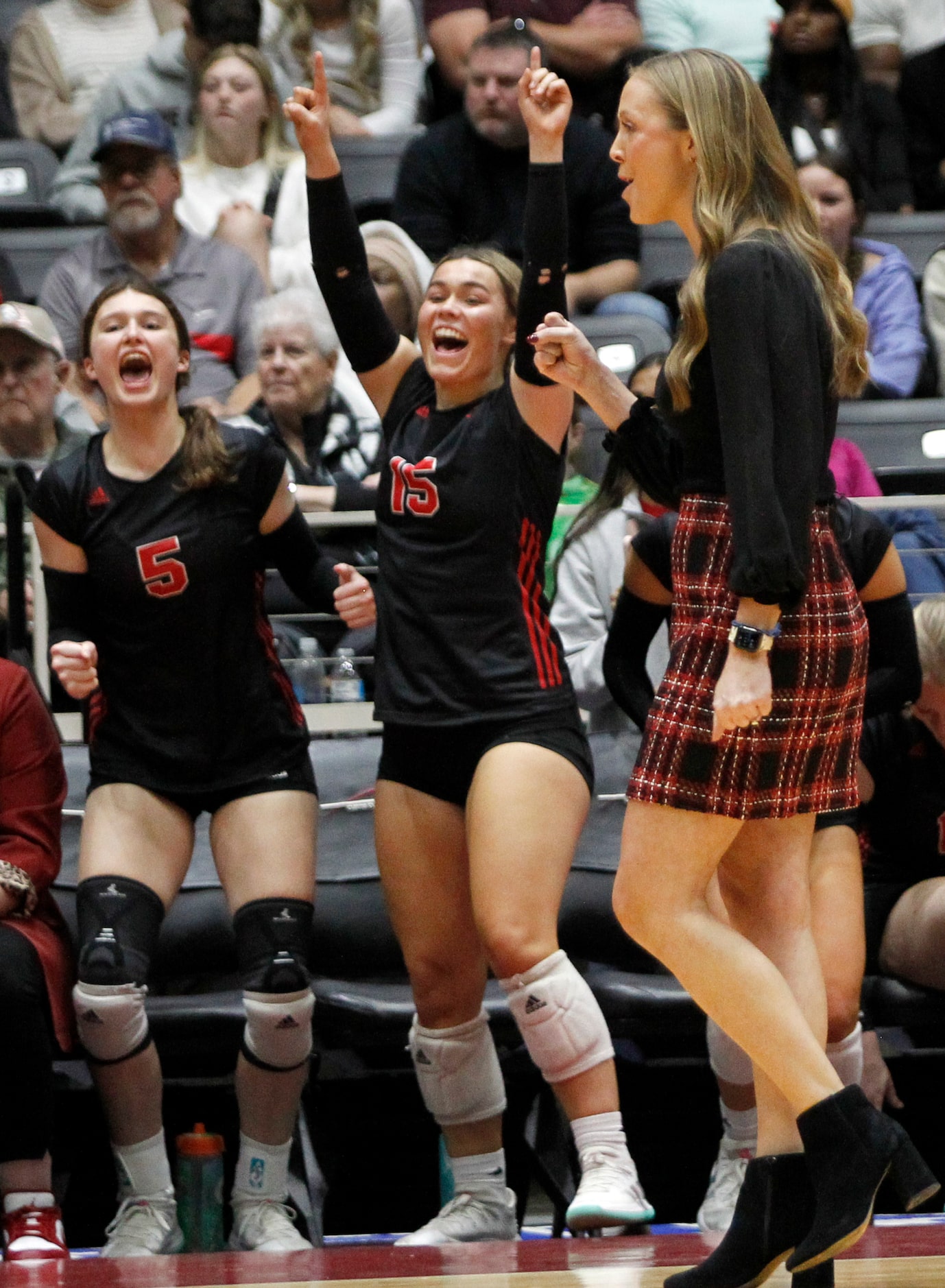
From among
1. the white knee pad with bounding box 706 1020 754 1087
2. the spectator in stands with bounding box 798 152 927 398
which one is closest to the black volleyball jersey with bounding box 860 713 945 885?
the white knee pad with bounding box 706 1020 754 1087

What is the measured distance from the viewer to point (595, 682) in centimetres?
Answer: 427

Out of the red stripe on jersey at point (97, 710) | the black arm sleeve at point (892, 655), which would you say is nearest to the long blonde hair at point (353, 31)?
the red stripe on jersey at point (97, 710)

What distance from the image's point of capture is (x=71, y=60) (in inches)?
277

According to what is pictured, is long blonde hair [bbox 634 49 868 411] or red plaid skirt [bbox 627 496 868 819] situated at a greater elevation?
long blonde hair [bbox 634 49 868 411]

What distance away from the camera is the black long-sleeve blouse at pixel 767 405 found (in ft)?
7.21

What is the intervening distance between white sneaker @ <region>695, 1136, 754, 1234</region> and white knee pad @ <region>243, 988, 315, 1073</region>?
768 mm

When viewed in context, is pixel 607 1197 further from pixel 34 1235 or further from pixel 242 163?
pixel 242 163

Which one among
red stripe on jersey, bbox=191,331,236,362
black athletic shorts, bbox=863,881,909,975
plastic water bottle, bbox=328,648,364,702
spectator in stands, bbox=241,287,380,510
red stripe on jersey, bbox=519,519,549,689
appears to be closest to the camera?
red stripe on jersey, bbox=519,519,549,689

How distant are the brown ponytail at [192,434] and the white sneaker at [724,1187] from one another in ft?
5.03

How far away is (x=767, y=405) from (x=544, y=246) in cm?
93

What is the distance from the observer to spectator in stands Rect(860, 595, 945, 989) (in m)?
3.64

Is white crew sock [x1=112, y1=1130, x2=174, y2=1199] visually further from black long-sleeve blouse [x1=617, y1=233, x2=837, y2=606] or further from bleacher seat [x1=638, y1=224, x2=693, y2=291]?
bleacher seat [x1=638, y1=224, x2=693, y2=291]

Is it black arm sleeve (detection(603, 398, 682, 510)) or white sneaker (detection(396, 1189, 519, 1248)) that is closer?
black arm sleeve (detection(603, 398, 682, 510))

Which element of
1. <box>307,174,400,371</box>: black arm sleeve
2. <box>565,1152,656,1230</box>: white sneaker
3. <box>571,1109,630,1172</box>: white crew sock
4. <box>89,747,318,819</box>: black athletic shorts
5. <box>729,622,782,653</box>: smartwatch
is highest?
<box>307,174,400,371</box>: black arm sleeve
